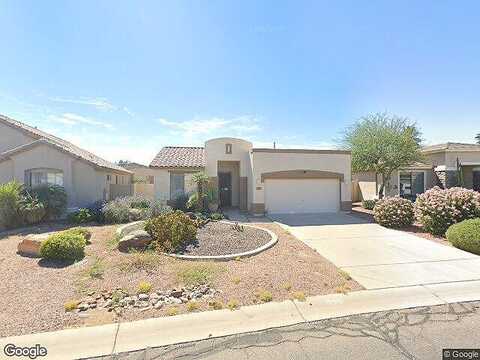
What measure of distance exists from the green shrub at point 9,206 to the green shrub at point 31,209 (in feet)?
0.68

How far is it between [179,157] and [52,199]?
7.65m

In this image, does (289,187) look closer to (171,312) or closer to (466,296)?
(466,296)

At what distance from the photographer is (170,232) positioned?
8.38m

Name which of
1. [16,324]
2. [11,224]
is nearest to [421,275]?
[16,324]

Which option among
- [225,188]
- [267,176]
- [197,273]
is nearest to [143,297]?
[197,273]

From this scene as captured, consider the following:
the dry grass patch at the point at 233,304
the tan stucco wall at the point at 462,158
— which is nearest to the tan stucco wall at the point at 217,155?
the dry grass patch at the point at 233,304

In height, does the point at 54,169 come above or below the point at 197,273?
above

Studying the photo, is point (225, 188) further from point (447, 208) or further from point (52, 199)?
point (447, 208)

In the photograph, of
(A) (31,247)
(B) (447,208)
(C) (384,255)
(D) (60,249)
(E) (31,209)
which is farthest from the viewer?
(E) (31,209)

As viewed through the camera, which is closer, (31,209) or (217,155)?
(31,209)

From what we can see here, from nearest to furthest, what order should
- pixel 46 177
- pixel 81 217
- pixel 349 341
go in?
1. pixel 349 341
2. pixel 81 217
3. pixel 46 177

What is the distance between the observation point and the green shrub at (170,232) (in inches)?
318

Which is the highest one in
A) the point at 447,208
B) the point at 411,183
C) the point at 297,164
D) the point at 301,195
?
the point at 297,164

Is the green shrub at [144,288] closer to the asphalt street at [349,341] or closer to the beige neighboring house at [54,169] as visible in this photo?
the asphalt street at [349,341]
